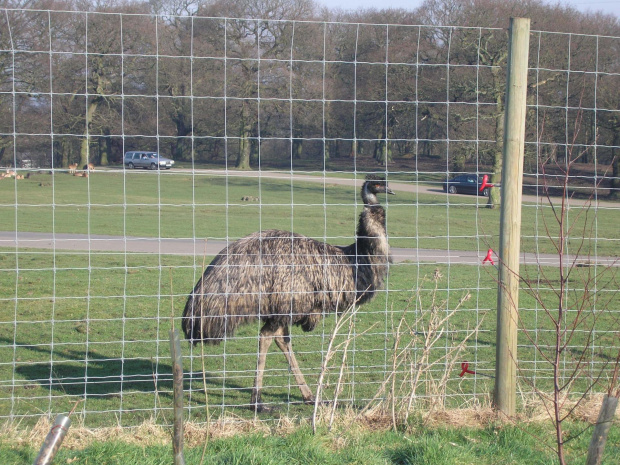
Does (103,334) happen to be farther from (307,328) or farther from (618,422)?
(618,422)

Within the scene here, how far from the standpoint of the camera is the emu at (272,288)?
19.4ft

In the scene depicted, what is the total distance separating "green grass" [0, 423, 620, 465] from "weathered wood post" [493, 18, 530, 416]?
1.90 ft

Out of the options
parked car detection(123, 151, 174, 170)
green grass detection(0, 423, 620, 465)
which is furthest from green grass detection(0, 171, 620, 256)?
green grass detection(0, 423, 620, 465)

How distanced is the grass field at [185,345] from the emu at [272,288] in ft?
0.85

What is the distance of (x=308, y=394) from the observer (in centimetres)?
610

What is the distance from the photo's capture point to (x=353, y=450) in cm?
425

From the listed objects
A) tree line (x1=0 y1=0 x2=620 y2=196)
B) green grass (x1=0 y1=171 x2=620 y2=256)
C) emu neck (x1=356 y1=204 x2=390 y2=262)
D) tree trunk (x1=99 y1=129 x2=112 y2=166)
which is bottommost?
green grass (x1=0 y1=171 x2=620 y2=256)

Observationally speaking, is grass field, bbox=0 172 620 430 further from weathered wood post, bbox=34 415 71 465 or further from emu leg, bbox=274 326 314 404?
weathered wood post, bbox=34 415 71 465

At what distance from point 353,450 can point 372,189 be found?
3115mm

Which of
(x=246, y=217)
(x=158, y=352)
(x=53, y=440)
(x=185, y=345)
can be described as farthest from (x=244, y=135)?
(x=53, y=440)

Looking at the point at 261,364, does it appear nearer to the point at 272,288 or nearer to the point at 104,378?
the point at 272,288

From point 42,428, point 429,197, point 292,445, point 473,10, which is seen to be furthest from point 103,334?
point 429,197

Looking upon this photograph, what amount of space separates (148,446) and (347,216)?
65.1 ft

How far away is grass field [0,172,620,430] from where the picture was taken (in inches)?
207
